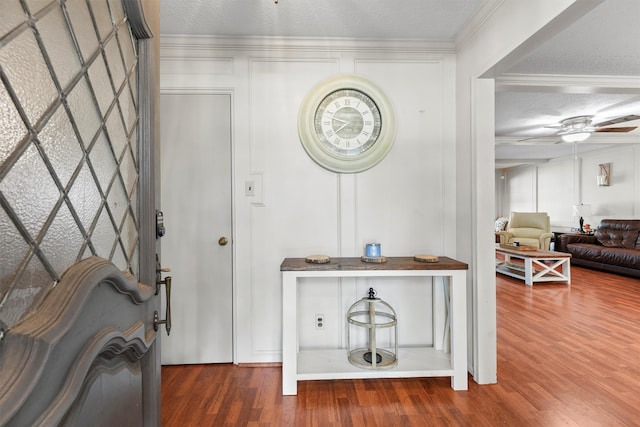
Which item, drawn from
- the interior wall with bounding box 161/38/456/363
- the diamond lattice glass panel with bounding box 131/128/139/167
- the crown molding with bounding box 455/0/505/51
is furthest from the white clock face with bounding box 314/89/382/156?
the diamond lattice glass panel with bounding box 131/128/139/167

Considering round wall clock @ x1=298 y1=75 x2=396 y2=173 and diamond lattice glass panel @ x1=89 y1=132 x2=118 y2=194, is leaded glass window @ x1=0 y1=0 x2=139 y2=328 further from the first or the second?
round wall clock @ x1=298 y1=75 x2=396 y2=173

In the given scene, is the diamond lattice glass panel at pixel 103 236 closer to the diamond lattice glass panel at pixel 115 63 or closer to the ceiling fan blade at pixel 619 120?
the diamond lattice glass panel at pixel 115 63

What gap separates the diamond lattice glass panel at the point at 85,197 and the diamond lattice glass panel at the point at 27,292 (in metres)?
0.14

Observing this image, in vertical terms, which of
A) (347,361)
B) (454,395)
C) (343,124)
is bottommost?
(454,395)

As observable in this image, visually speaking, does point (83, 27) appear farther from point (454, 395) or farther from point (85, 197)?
point (454, 395)

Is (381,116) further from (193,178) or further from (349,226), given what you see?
(193,178)

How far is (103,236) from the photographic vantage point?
72cm

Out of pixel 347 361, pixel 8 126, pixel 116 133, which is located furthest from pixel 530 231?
pixel 8 126

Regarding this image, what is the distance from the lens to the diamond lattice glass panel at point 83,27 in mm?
600

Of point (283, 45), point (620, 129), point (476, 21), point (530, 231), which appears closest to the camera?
point (476, 21)

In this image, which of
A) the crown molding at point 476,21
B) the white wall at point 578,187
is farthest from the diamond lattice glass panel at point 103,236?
the white wall at point 578,187

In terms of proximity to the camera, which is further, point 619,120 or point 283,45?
point 619,120

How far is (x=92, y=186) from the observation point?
67cm

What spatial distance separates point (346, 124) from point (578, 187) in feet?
24.3
